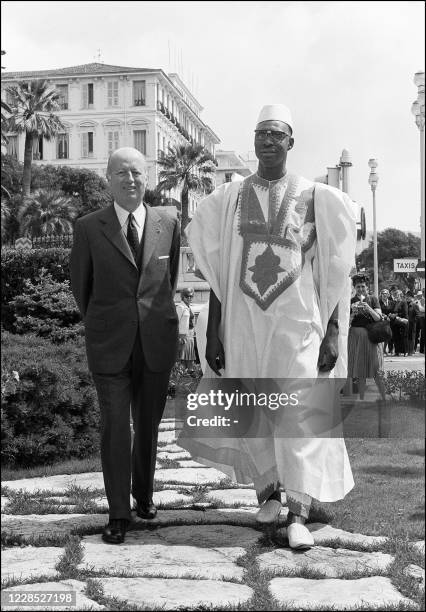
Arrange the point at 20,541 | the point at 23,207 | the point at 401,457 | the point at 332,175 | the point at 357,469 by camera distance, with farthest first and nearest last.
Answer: the point at 23,207 < the point at 332,175 < the point at 401,457 < the point at 357,469 < the point at 20,541

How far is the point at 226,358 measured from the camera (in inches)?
215

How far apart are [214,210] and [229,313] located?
0.62 m

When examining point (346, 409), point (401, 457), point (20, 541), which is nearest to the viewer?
point (20, 541)

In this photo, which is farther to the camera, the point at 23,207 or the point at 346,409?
the point at 23,207

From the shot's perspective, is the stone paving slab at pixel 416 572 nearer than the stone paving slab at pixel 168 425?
Yes

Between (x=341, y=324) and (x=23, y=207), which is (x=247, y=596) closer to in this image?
(x=341, y=324)

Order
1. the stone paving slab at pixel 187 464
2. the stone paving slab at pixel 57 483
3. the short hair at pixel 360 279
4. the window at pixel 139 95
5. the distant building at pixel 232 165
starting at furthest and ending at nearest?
the window at pixel 139 95 < the short hair at pixel 360 279 < the distant building at pixel 232 165 < the stone paving slab at pixel 187 464 < the stone paving slab at pixel 57 483

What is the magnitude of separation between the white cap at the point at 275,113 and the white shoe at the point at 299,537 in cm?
221

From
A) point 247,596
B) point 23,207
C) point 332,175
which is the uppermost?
point 23,207

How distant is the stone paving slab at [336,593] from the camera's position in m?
3.75

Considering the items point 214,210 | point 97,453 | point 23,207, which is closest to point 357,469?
point 97,453

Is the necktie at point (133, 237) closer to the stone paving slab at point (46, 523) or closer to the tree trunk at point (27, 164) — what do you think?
the stone paving slab at point (46, 523)

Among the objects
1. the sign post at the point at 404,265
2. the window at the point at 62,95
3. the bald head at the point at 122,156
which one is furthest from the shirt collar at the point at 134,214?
the window at the point at 62,95

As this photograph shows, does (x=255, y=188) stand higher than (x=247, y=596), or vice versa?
(x=255, y=188)
